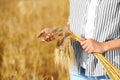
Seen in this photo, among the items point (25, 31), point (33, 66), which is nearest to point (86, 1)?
point (33, 66)

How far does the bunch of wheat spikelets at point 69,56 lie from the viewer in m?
2.01

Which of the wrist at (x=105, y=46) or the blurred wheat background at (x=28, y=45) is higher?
the wrist at (x=105, y=46)

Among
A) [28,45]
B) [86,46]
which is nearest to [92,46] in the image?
[86,46]

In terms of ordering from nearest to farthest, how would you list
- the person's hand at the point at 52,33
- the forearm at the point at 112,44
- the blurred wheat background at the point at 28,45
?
the forearm at the point at 112,44, the person's hand at the point at 52,33, the blurred wheat background at the point at 28,45

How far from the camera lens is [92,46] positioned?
6.49ft

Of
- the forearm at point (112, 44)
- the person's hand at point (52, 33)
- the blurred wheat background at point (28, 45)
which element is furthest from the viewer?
the blurred wheat background at point (28, 45)

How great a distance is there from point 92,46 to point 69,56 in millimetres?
267

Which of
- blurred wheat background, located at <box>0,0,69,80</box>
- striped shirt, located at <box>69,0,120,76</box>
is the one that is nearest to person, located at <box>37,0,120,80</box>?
striped shirt, located at <box>69,0,120,76</box>

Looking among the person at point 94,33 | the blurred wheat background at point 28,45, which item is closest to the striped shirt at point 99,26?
the person at point 94,33

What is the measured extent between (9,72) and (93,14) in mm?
1614

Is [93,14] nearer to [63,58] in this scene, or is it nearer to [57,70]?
[63,58]

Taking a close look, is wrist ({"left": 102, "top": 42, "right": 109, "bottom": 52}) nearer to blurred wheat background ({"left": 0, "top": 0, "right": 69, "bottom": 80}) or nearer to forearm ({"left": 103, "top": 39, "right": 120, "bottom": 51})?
forearm ({"left": 103, "top": 39, "right": 120, "bottom": 51})

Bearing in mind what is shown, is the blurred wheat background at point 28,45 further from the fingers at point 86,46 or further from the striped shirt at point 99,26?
the fingers at point 86,46

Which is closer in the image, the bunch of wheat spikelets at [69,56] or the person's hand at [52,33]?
the bunch of wheat spikelets at [69,56]
